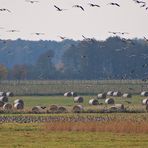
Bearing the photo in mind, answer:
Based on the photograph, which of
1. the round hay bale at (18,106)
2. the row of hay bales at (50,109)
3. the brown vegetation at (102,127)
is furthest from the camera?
the round hay bale at (18,106)

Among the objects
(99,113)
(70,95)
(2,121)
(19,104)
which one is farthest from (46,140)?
(70,95)

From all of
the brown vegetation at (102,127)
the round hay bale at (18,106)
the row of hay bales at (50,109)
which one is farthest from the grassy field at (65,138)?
the round hay bale at (18,106)

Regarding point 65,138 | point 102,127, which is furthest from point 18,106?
point 65,138

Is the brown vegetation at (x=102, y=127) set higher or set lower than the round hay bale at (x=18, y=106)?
higher

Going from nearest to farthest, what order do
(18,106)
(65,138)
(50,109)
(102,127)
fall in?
(65,138), (102,127), (50,109), (18,106)

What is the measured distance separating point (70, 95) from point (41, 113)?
49.1 metres

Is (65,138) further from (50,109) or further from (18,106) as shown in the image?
(18,106)

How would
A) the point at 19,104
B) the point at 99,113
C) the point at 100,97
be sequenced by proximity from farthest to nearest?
the point at 100,97 → the point at 19,104 → the point at 99,113

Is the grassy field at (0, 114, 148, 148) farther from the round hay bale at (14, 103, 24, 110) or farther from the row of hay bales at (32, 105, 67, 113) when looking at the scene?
the round hay bale at (14, 103, 24, 110)

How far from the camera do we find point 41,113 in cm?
9181

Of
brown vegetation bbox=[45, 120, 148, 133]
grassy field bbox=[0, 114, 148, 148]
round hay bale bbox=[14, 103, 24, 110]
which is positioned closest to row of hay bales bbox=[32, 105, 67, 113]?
round hay bale bbox=[14, 103, 24, 110]

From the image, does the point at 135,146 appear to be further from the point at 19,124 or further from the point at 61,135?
the point at 19,124

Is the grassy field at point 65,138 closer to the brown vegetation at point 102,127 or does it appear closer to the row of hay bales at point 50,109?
the brown vegetation at point 102,127

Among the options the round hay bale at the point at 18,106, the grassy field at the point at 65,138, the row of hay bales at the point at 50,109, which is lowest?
the round hay bale at the point at 18,106
